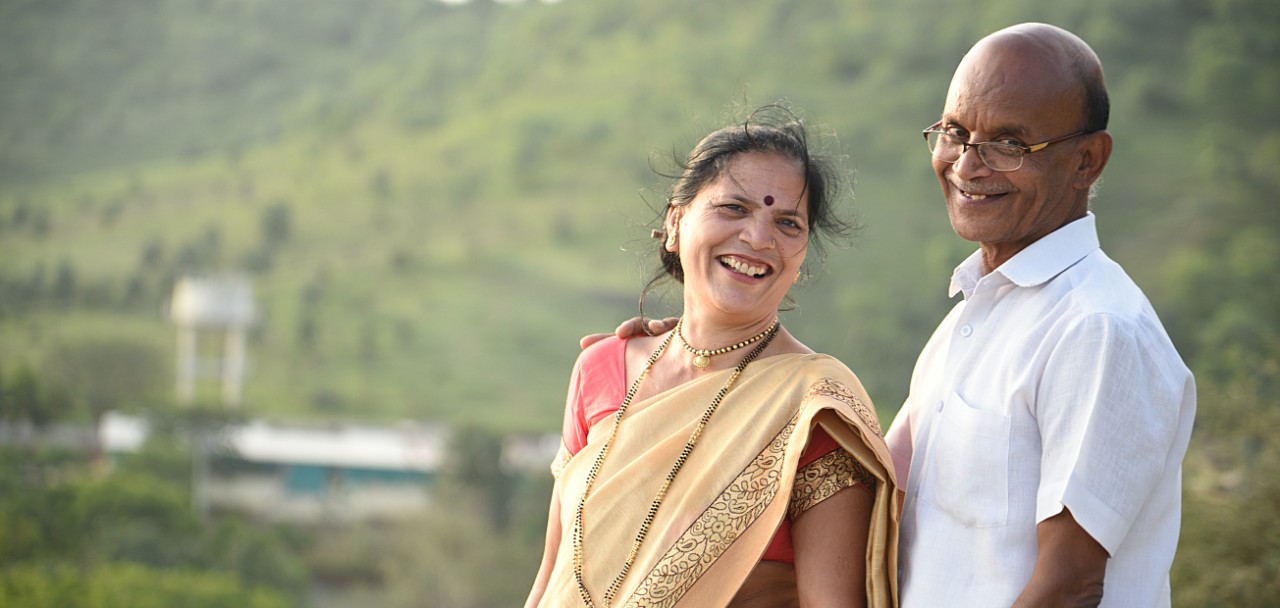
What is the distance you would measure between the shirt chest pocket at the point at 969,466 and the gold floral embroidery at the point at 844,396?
0.39 ft

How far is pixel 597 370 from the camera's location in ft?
8.24

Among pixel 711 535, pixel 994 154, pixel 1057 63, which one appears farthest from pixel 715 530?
pixel 1057 63

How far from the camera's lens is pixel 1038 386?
1820mm

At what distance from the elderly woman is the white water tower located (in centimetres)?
3822

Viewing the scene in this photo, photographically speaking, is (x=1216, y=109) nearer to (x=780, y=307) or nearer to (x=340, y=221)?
(x=340, y=221)

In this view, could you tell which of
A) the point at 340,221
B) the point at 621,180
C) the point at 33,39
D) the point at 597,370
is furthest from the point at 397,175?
the point at 597,370

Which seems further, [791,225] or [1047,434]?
[791,225]

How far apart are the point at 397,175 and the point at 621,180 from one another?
891cm

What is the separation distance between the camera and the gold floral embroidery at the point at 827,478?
2.08 m

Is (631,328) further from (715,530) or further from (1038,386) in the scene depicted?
(1038,386)

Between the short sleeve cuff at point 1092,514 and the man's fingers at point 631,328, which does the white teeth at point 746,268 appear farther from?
the short sleeve cuff at point 1092,514

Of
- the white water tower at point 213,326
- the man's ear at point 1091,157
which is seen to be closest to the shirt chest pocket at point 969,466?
the man's ear at point 1091,157

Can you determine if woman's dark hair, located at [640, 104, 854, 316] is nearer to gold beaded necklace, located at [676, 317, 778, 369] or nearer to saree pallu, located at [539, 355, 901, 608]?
gold beaded necklace, located at [676, 317, 778, 369]

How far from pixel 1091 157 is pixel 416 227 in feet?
145
